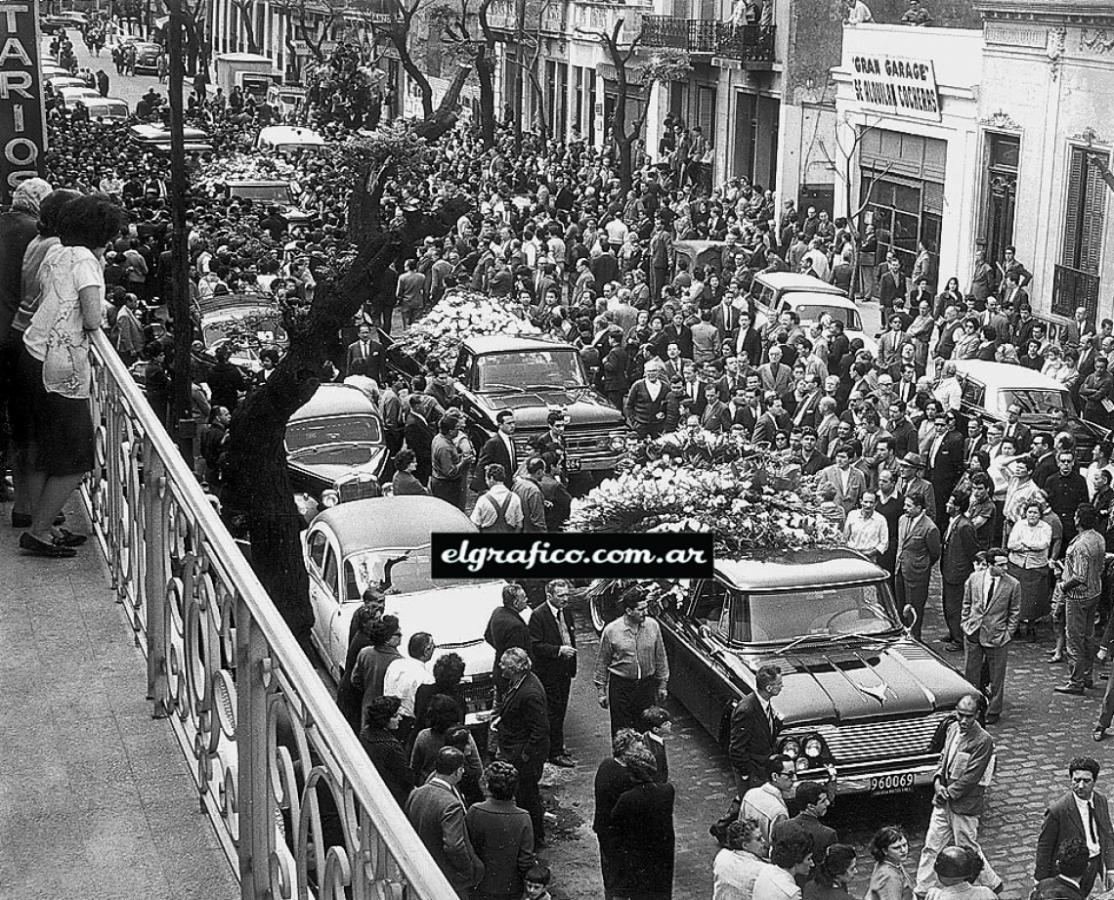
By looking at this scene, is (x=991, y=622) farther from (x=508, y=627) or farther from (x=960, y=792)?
(x=508, y=627)

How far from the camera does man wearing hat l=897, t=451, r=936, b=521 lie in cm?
1262

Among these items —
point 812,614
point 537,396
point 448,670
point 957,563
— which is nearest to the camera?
point 448,670

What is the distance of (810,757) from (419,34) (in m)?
52.4

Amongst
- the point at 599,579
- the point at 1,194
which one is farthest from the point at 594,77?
the point at 1,194

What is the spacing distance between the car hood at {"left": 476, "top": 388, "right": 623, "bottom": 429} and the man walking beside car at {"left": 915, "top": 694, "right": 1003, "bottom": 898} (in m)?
7.91

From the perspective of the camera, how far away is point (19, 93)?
8367 mm

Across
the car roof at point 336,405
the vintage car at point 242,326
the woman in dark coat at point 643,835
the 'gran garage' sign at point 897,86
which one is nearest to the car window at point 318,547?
the car roof at point 336,405

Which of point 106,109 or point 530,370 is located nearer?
point 530,370

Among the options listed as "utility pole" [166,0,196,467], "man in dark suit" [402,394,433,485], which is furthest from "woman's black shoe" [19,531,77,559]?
"man in dark suit" [402,394,433,485]

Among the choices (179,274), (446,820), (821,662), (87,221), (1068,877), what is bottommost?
(1068,877)

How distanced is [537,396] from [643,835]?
9.28 meters

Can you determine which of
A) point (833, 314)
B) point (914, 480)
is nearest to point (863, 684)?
point (914, 480)

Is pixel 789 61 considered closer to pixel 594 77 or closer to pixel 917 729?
pixel 594 77

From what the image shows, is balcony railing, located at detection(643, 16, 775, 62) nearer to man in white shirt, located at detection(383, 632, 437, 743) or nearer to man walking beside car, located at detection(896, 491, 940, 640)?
man walking beside car, located at detection(896, 491, 940, 640)
